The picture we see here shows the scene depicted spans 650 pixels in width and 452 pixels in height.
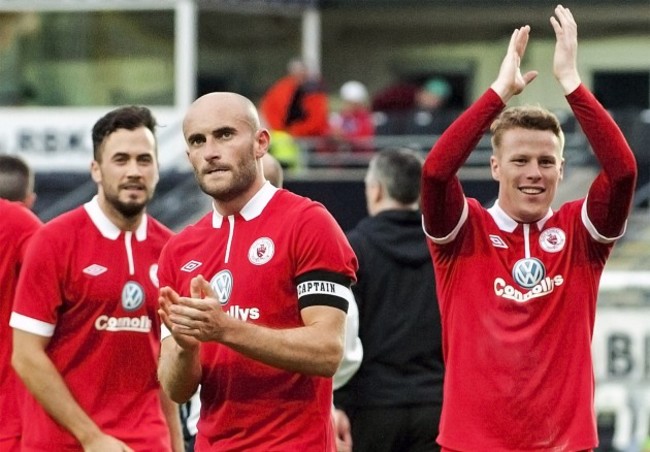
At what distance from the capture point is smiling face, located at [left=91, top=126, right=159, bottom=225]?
6895 mm

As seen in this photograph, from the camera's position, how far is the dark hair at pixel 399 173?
7867mm

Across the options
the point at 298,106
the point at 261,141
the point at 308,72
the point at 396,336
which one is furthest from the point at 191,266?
the point at 308,72

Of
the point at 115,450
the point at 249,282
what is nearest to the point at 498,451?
the point at 249,282

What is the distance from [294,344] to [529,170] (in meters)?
1.31

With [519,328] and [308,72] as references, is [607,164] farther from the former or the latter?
[308,72]

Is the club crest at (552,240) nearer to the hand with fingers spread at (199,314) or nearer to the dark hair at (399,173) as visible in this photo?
the hand with fingers spread at (199,314)

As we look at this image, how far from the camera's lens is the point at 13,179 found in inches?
306

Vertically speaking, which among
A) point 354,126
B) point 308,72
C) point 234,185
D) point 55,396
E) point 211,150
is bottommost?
point 55,396

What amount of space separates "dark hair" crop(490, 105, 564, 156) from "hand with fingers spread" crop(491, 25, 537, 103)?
14 cm

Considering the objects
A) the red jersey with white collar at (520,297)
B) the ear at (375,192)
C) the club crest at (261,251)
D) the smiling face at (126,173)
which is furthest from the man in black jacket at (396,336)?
the club crest at (261,251)

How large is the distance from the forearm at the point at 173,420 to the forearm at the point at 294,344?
1.67 meters

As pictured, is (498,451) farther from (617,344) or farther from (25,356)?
(617,344)

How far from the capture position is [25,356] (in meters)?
6.56

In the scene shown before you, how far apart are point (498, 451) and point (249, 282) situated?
46.8 inches
